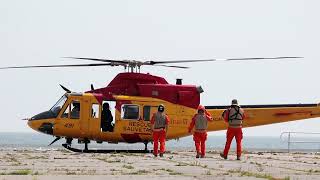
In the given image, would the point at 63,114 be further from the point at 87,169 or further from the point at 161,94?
the point at 87,169

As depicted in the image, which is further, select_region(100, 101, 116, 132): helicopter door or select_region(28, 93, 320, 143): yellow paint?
select_region(100, 101, 116, 132): helicopter door

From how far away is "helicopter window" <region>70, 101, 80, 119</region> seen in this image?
82.2ft

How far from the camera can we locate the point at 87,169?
46.3 ft

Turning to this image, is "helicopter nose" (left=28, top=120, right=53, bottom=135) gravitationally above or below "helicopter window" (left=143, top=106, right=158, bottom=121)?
below

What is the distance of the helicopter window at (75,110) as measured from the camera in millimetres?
25047

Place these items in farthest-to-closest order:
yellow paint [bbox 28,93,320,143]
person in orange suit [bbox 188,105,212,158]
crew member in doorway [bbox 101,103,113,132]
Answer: crew member in doorway [bbox 101,103,113,132] → yellow paint [bbox 28,93,320,143] → person in orange suit [bbox 188,105,212,158]

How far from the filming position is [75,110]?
25.1m

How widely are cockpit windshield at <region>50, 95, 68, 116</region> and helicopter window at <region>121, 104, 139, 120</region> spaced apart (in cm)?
208

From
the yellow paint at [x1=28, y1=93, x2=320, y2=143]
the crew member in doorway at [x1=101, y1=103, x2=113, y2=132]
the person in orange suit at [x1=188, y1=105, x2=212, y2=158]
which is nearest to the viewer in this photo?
the person in orange suit at [x1=188, y1=105, x2=212, y2=158]

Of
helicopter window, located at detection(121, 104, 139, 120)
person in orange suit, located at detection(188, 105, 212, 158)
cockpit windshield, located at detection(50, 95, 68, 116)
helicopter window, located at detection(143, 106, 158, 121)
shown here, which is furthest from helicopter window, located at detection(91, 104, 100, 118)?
person in orange suit, located at detection(188, 105, 212, 158)

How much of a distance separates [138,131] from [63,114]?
2.71 meters

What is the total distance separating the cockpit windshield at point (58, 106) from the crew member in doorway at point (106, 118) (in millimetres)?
1408

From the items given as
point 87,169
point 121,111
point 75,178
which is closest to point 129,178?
point 75,178

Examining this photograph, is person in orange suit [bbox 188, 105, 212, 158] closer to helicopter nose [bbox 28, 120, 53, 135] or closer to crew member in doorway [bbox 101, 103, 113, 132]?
crew member in doorway [bbox 101, 103, 113, 132]
